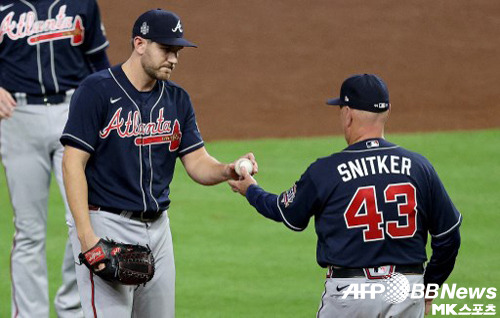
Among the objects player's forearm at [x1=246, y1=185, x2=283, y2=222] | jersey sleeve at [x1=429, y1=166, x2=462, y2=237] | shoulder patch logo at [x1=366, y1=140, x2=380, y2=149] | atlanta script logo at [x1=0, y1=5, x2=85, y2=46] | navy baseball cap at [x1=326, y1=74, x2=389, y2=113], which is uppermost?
navy baseball cap at [x1=326, y1=74, x2=389, y2=113]

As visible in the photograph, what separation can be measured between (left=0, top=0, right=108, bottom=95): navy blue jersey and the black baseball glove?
64.6 inches

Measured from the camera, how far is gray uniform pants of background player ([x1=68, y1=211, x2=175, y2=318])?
4508mm

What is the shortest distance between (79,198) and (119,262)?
32cm

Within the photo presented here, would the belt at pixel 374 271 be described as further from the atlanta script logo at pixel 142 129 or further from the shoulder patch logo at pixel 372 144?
the atlanta script logo at pixel 142 129

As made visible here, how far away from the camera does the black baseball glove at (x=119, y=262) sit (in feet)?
14.2

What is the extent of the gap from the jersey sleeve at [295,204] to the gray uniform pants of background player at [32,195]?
1.64 m

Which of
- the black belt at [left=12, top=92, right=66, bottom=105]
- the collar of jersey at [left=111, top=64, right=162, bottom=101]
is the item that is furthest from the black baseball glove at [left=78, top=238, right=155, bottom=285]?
the black belt at [left=12, top=92, right=66, bottom=105]

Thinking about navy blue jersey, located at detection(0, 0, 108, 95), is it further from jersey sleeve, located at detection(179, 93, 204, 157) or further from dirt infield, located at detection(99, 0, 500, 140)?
dirt infield, located at detection(99, 0, 500, 140)

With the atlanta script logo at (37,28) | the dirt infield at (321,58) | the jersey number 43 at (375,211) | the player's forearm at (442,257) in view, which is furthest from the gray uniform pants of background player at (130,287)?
the dirt infield at (321,58)

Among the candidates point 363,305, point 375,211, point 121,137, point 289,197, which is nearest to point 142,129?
point 121,137

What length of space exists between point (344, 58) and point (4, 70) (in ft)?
24.9

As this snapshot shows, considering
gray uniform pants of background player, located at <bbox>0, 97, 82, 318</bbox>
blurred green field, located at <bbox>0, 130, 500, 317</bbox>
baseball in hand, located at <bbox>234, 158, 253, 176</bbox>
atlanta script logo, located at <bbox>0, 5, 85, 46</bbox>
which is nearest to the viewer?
baseball in hand, located at <bbox>234, 158, 253, 176</bbox>

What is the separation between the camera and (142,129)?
14.9 feet

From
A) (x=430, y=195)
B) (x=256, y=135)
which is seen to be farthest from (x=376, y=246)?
(x=256, y=135)
